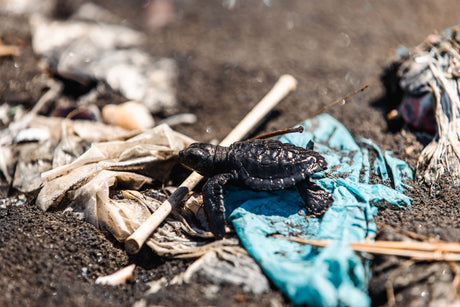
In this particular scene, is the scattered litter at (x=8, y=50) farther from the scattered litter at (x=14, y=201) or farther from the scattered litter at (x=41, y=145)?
the scattered litter at (x=14, y=201)

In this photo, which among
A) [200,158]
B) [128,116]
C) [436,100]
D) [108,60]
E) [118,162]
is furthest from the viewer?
[108,60]

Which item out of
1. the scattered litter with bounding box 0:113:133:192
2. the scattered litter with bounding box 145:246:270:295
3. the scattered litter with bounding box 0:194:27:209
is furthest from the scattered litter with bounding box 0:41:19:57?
the scattered litter with bounding box 145:246:270:295

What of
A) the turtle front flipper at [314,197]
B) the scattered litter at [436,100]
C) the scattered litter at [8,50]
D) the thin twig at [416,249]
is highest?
the scattered litter at [436,100]

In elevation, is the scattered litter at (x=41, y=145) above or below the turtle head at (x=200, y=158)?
below

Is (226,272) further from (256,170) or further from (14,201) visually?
(14,201)

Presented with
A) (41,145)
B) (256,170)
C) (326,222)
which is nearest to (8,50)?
(41,145)

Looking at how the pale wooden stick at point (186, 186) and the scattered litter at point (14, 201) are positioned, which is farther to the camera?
the scattered litter at point (14, 201)

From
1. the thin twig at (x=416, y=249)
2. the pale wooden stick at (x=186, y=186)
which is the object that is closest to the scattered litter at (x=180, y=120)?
the pale wooden stick at (x=186, y=186)
